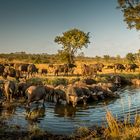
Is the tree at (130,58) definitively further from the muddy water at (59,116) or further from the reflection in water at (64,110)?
the reflection in water at (64,110)

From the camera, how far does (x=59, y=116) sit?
18453 mm

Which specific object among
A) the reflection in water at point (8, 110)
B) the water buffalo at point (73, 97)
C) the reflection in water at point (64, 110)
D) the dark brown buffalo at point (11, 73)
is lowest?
the reflection in water at point (64, 110)

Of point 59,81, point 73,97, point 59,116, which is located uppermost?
point 59,81

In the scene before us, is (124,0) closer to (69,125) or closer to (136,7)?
(136,7)

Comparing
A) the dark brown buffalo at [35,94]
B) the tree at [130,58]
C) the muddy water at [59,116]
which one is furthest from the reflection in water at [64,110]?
the tree at [130,58]

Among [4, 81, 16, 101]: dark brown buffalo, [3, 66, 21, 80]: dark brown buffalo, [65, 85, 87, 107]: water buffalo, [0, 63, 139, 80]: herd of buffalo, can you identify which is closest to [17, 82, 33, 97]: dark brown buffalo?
[4, 81, 16, 101]: dark brown buffalo

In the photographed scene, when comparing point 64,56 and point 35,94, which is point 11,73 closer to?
point 35,94

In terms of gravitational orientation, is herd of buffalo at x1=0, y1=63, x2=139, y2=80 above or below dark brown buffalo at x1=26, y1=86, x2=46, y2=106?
above

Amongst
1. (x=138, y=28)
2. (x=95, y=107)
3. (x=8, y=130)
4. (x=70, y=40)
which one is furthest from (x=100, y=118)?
(x=70, y=40)

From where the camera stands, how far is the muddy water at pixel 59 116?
605 inches

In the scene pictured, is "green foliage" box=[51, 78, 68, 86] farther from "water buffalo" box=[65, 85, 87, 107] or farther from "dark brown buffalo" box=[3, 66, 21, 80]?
"water buffalo" box=[65, 85, 87, 107]

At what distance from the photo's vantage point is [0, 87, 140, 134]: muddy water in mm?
15375

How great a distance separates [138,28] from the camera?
3572 cm

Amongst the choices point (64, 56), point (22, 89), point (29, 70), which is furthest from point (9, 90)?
point (64, 56)
